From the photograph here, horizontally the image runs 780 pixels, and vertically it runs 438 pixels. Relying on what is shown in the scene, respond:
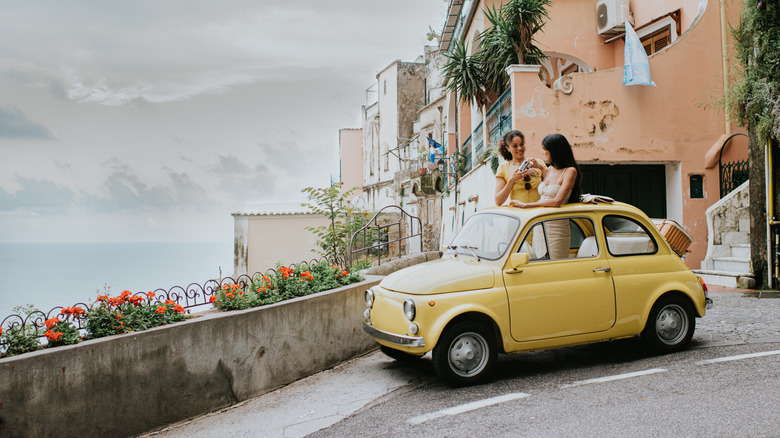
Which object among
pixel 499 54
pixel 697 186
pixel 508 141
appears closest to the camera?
pixel 508 141

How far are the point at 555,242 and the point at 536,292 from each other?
597 millimetres

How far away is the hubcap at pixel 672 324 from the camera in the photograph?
19.7 feet

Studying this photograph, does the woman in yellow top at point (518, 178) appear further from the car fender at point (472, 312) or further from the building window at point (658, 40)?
the building window at point (658, 40)

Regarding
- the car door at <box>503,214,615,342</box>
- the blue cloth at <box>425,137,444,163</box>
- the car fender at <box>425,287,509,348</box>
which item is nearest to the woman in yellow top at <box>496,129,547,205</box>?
the car door at <box>503,214,615,342</box>

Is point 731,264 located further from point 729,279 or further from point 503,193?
point 503,193

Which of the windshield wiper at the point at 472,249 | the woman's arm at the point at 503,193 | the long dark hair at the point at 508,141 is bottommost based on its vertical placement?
the windshield wiper at the point at 472,249

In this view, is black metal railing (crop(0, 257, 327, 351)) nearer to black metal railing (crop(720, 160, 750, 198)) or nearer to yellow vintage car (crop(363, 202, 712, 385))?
yellow vintage car (crop(363, 202, 712, 385))

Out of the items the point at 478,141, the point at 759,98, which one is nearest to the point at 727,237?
the point at 759,98

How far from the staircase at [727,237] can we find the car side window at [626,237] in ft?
20.0

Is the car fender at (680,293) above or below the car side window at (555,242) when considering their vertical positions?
below

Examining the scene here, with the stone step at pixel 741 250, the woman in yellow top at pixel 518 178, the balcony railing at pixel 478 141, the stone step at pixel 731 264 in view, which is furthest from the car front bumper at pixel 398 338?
Result: the balcony railing at pixel 478 141

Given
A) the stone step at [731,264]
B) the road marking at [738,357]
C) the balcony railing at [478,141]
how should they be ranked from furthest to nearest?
the balcony railing at [478,141] < the stone step at [731,264] < the road marking at [738,357]

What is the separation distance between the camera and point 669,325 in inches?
238

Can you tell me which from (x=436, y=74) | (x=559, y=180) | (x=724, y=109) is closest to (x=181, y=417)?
(x=559, y=180)
